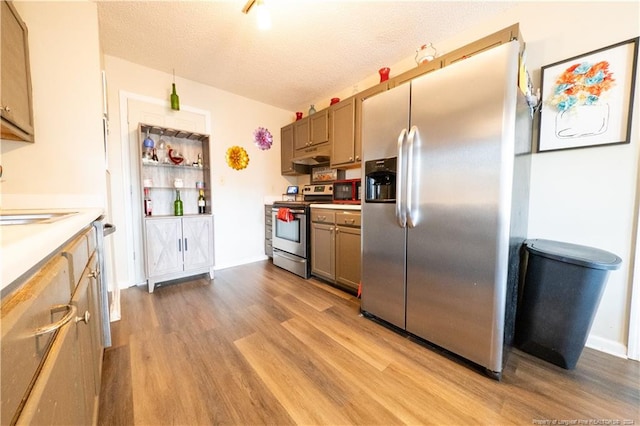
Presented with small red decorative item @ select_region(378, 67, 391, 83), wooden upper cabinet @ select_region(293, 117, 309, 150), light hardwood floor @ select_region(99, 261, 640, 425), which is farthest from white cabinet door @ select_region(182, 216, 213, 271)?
small red decorative item @ select_region(378, 67, 391, 83)

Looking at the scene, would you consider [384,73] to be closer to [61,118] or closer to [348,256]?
[348,256]

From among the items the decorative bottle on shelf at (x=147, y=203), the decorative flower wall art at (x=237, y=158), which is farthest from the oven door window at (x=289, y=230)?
the decorative bottle on shelf at (x=147, y=203)

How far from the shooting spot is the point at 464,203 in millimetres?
1389

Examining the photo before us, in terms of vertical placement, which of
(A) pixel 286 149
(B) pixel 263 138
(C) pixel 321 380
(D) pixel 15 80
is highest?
(B) pixel 263 138

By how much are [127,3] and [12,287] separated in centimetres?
249

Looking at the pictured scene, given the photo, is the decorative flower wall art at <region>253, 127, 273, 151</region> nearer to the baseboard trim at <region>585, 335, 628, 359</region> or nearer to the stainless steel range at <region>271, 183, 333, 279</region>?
the stainless steel range at <region>271, 183, 333, 279</region>

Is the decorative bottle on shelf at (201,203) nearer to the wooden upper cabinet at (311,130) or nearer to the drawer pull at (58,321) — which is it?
the wooden upper cabinet at (311,130)

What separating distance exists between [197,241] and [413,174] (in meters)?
2.49

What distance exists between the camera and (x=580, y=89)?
1.59m

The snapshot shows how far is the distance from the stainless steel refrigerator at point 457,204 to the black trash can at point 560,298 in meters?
0.13

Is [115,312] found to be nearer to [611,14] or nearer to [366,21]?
[366,21]

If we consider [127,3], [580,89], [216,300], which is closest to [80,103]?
[127,3]

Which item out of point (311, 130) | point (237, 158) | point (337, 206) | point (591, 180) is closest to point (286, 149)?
point (311, 130)

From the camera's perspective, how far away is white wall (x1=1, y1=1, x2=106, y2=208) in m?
1.67
